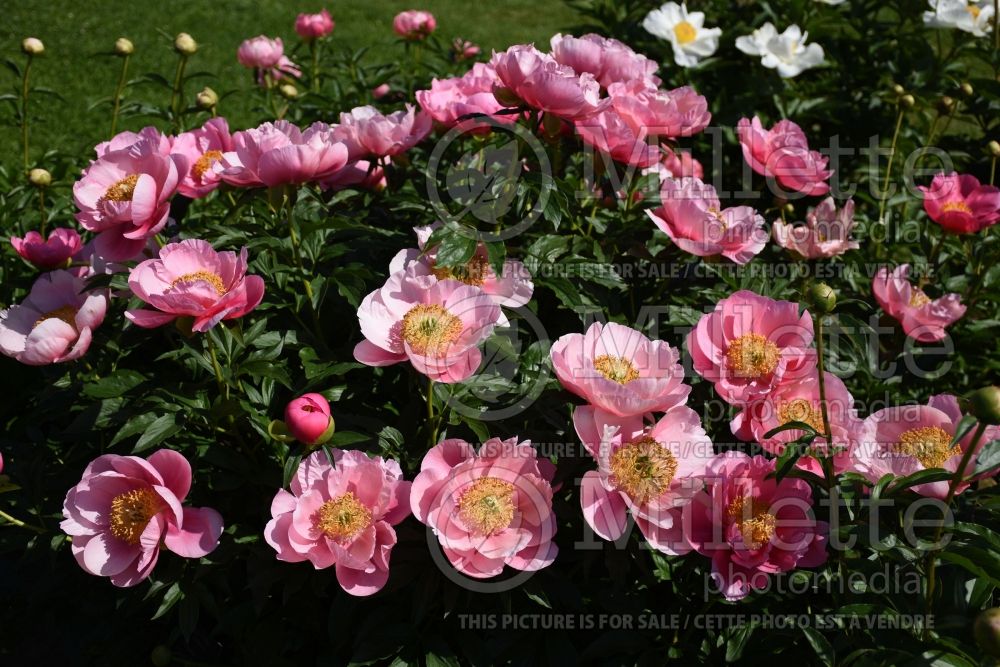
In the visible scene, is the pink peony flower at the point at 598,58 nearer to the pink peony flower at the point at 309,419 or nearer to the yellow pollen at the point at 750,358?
the yellow pollen at the point at 750,358

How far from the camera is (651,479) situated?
1174 mm

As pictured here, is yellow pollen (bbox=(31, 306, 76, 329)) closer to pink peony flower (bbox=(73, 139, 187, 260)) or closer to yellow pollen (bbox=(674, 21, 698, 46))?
pink peony flower (bbox=(73, 139, 187, 260))

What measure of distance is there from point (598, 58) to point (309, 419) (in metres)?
0.84

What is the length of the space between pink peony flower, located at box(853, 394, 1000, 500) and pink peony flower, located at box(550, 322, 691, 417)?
1.01ft

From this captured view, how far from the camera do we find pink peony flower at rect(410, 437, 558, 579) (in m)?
1.16

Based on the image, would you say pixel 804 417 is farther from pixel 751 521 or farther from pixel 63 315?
pixel 63 315

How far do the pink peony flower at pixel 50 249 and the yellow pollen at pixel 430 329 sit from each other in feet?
2.49

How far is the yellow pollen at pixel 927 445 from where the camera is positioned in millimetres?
1328

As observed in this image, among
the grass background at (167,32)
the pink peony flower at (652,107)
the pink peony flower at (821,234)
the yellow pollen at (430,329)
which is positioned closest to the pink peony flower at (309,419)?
the yellow pollen at (430,329)

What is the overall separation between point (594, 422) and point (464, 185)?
63 centimetres

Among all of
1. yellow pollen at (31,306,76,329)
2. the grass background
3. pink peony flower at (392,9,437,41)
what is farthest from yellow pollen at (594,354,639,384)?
the grass background

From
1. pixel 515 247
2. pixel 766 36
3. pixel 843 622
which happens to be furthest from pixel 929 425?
pixel 766 36

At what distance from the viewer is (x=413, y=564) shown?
127 cm

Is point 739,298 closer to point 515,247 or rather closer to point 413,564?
point 515,247
